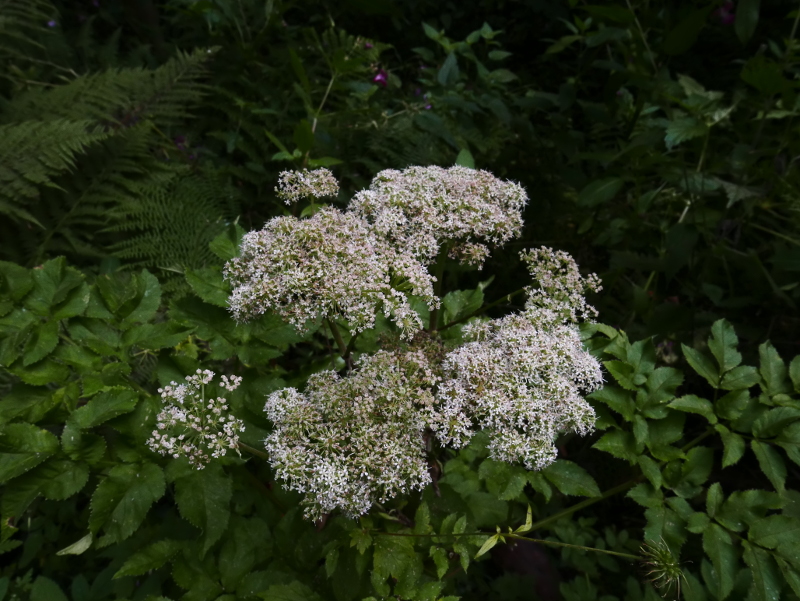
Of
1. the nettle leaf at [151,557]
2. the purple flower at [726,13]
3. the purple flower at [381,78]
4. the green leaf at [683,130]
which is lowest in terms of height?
the nettle leaf at [151,557]

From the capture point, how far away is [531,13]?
5.77 meters

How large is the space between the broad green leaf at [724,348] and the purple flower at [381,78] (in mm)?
3287

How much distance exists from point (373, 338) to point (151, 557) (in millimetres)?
1036

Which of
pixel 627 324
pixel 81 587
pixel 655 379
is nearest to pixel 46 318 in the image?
pixel 81 587

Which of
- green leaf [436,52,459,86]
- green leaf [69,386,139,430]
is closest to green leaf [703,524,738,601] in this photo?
green leaf [69,386,139,430]

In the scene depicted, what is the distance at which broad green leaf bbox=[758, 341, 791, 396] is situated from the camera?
5.77 feet

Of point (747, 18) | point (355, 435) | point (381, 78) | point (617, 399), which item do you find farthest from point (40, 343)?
point (381, 78)

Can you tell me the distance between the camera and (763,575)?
5.09 feet

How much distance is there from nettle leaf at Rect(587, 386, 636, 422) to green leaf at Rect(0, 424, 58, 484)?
64.9 inches

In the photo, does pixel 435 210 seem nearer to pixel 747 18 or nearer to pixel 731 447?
pixel 731 447

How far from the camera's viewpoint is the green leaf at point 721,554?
156 cm

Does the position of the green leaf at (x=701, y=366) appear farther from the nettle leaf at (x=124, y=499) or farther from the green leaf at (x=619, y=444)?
the nettle leaf at (x=124, y=499)

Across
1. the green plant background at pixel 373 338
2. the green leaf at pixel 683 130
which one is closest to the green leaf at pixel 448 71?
the green plant background at pixel 373 338

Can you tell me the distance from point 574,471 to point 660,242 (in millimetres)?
1968
